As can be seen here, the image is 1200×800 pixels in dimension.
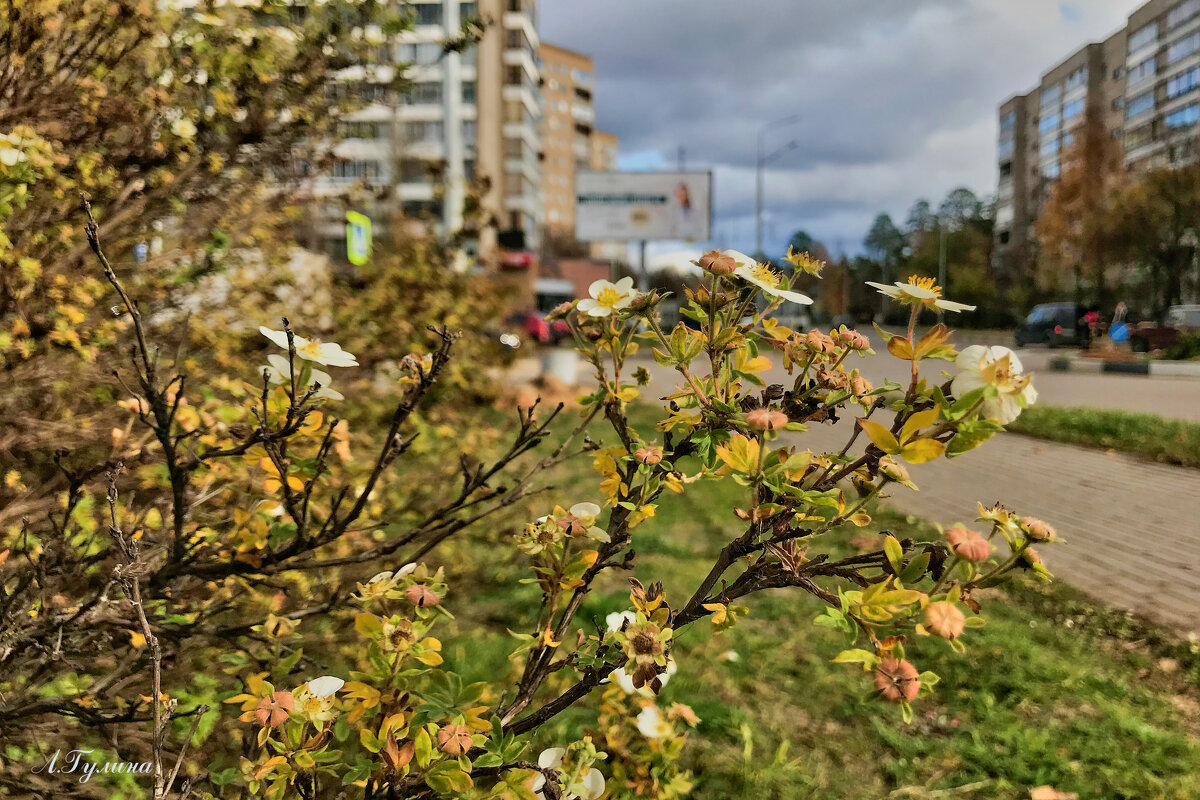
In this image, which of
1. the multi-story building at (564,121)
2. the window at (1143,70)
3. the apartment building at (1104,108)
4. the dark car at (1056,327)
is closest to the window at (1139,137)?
the apartment building at (1104,108)

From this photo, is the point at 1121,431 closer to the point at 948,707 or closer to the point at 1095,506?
the point at 1095,506

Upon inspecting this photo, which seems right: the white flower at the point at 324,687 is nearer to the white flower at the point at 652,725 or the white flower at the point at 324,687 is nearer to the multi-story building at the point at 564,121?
the white flower at the point at 652,725

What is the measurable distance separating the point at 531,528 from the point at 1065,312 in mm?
24925

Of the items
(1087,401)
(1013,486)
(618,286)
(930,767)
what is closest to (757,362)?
(618,286)

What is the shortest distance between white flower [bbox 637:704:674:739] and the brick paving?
60 centimetres

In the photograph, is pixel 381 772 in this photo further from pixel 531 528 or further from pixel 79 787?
pixel 79 787

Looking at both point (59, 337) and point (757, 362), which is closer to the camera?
point (757, 362)

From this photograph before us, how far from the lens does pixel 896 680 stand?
68 centimetres

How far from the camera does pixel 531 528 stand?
903 millimetres

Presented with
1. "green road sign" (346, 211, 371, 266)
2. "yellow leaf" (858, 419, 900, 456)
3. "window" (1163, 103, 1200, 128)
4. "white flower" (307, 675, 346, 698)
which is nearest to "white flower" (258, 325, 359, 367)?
"white flower" (307, 675, 346, 698)

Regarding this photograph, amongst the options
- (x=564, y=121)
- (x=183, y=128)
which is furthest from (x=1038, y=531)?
(x=564, y=121)

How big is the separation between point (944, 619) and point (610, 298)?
56 centimetres

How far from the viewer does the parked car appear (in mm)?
17531

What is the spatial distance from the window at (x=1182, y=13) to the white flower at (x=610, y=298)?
4432 cm
